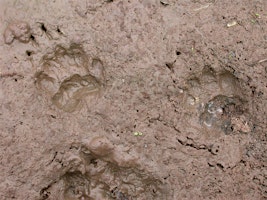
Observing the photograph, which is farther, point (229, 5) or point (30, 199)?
point (229, 5)

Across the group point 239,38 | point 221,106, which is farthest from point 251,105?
point 239,38

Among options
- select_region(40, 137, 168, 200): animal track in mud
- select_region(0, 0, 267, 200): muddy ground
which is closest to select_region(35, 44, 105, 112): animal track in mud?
select_region(0, 0, 267, 200): muddy ground

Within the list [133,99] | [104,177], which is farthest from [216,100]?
[104,177]

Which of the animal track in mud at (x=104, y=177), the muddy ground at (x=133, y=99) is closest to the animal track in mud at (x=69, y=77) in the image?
the muddy ground at (x=133, y=99)

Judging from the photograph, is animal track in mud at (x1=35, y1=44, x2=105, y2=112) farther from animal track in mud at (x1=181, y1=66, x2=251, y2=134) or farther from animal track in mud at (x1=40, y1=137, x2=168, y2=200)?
animal track in mud at (x1=181, y1=66, x2=251, y2=134)

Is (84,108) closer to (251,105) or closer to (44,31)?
(44,31)

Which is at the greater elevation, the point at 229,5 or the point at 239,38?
the point at 229,5

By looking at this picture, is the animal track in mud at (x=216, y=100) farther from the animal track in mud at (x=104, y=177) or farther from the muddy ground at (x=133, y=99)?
the animal track in mud at (x=104, y=177)

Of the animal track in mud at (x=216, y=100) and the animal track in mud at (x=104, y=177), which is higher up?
the animal track in mud at (x=216, y=100)
